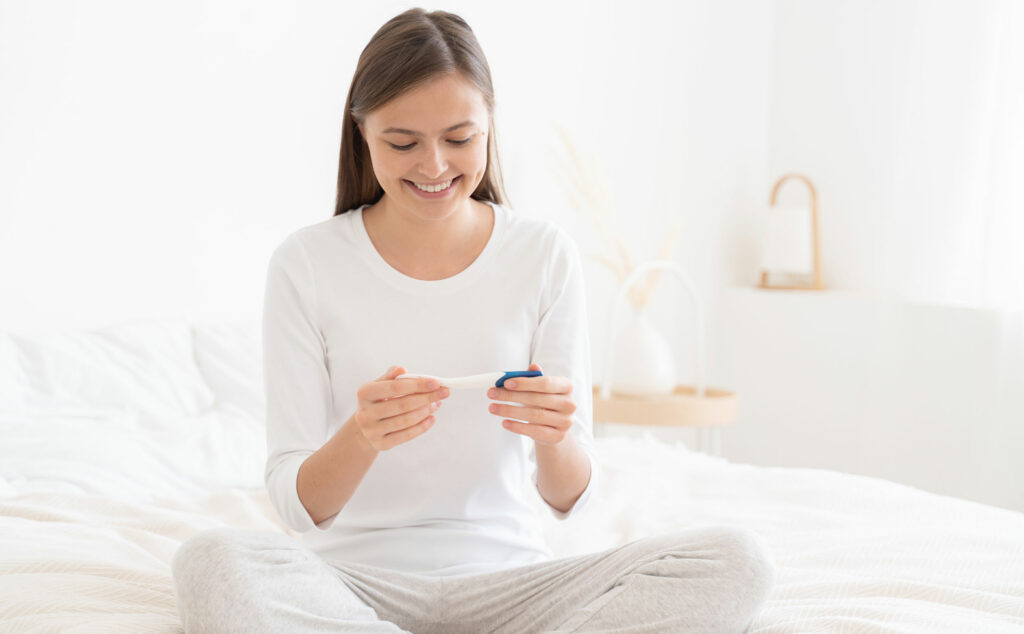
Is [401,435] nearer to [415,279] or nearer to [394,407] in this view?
[394,407]

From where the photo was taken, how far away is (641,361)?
2678 mm

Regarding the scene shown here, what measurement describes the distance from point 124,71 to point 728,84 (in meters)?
2.10

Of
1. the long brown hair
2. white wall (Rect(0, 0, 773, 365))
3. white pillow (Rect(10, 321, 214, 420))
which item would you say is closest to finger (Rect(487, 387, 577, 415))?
the long brown hair

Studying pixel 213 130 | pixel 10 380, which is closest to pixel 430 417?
pixel 10 380

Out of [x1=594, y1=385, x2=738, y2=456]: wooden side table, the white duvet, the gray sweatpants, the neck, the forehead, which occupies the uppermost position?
the forehead

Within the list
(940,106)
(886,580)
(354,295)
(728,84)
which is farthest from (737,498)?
(728,84)

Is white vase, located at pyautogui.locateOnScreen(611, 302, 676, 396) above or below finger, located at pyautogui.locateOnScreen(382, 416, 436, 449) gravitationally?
below

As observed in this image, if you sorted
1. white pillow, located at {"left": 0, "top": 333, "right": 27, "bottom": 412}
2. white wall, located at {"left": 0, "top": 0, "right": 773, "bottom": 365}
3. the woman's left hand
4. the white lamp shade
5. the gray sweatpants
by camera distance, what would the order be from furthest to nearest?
the white lamp shade
white wall, located at {"left": 0, "top": 0, "right": 773, "bottom": 365}
white pillow, located at {"left": 0, "top": 333, "right": 27, "bottom": 412}
the woman's left hand
the gray sweatpants

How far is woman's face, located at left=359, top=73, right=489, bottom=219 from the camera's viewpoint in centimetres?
118

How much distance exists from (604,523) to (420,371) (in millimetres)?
504

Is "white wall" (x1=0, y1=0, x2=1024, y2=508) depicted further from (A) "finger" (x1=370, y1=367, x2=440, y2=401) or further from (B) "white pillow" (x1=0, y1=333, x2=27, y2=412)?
(A) "finger" (x1=370, y1=367, x2=440, y2=401)

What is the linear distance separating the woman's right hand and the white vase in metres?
1.66

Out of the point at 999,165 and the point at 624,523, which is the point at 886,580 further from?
the point at 999,165

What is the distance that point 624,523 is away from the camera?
160 cm
